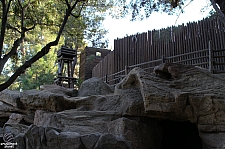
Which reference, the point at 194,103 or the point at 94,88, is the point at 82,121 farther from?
the point at 194,103

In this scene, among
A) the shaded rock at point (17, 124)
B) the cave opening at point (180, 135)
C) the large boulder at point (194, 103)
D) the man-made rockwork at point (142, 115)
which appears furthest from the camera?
the shaded rock at point (17, 124)

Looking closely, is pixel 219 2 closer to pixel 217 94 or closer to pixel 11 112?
pixel 217 94

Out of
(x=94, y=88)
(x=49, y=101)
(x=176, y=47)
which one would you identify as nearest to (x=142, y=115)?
(x=94, y=88)

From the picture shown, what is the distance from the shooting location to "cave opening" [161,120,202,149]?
626 cm

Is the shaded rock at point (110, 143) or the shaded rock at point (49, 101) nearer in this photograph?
the shaded rock at point (110, 143)

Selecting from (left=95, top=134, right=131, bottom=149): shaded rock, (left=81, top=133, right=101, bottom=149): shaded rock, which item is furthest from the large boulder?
(left=81, top=133, right=101, bottom=149): shaded rock

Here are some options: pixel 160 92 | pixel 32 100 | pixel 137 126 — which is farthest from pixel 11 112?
pixel 160 92

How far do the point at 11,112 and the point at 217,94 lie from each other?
7.26 meters

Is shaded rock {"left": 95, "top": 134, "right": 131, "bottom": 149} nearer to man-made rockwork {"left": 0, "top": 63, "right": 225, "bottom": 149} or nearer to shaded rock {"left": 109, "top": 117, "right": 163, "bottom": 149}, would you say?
man-made rockwork {"left": 0, "top": 63, "right": 225, "bottom": 149}

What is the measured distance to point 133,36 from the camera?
11.6 metres

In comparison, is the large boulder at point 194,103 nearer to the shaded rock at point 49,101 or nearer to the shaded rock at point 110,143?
the shaded rock at point 110,143

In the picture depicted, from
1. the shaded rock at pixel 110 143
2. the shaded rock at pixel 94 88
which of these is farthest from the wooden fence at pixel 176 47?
the shaded rock at pixel 110 143

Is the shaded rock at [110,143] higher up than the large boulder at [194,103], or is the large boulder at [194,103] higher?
the large boulder at [194,103]

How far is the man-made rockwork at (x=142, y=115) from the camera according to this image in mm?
4398
